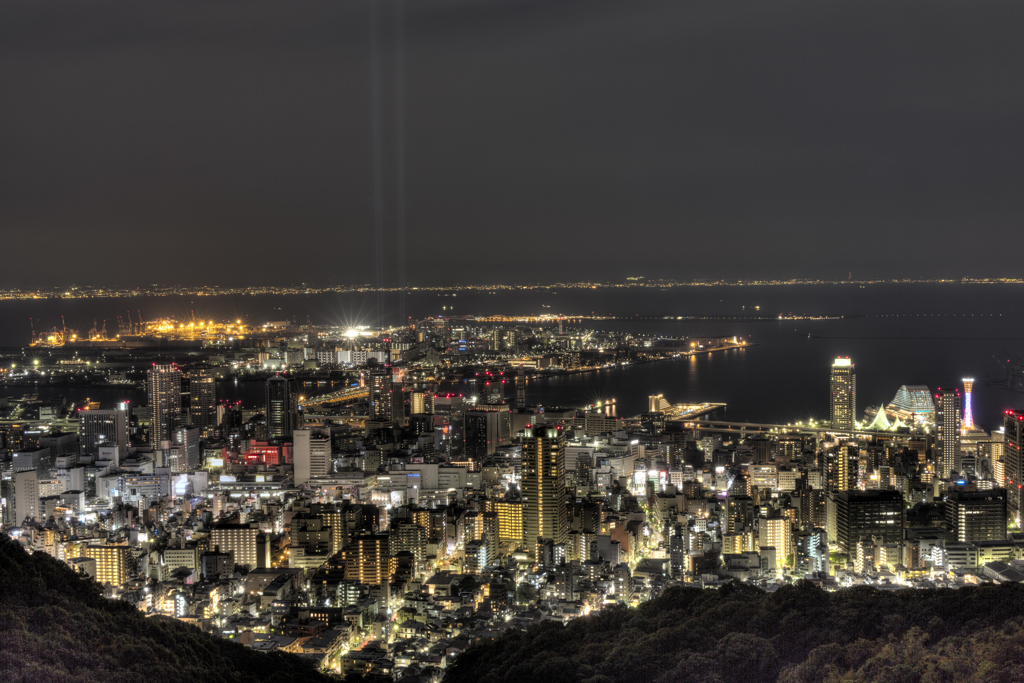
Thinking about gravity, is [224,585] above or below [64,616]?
below

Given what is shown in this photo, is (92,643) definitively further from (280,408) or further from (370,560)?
(280,408)

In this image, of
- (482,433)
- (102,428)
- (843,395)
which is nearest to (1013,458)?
(843,395)

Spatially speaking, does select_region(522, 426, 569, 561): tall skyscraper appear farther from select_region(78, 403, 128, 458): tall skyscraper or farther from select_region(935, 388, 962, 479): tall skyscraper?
select_region(78, 403, 128, 458): tall skyscraper

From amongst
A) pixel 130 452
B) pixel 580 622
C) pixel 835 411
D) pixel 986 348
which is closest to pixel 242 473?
pixel 130 452

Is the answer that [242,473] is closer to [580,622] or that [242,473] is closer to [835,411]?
[580,622]

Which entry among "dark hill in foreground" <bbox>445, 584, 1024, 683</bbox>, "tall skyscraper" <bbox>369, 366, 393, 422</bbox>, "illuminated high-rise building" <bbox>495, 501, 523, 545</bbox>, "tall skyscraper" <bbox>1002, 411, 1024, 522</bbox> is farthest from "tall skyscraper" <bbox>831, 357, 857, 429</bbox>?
"dark hill in foreground" <bbox>445, 584, 1024, 683</bbox>
